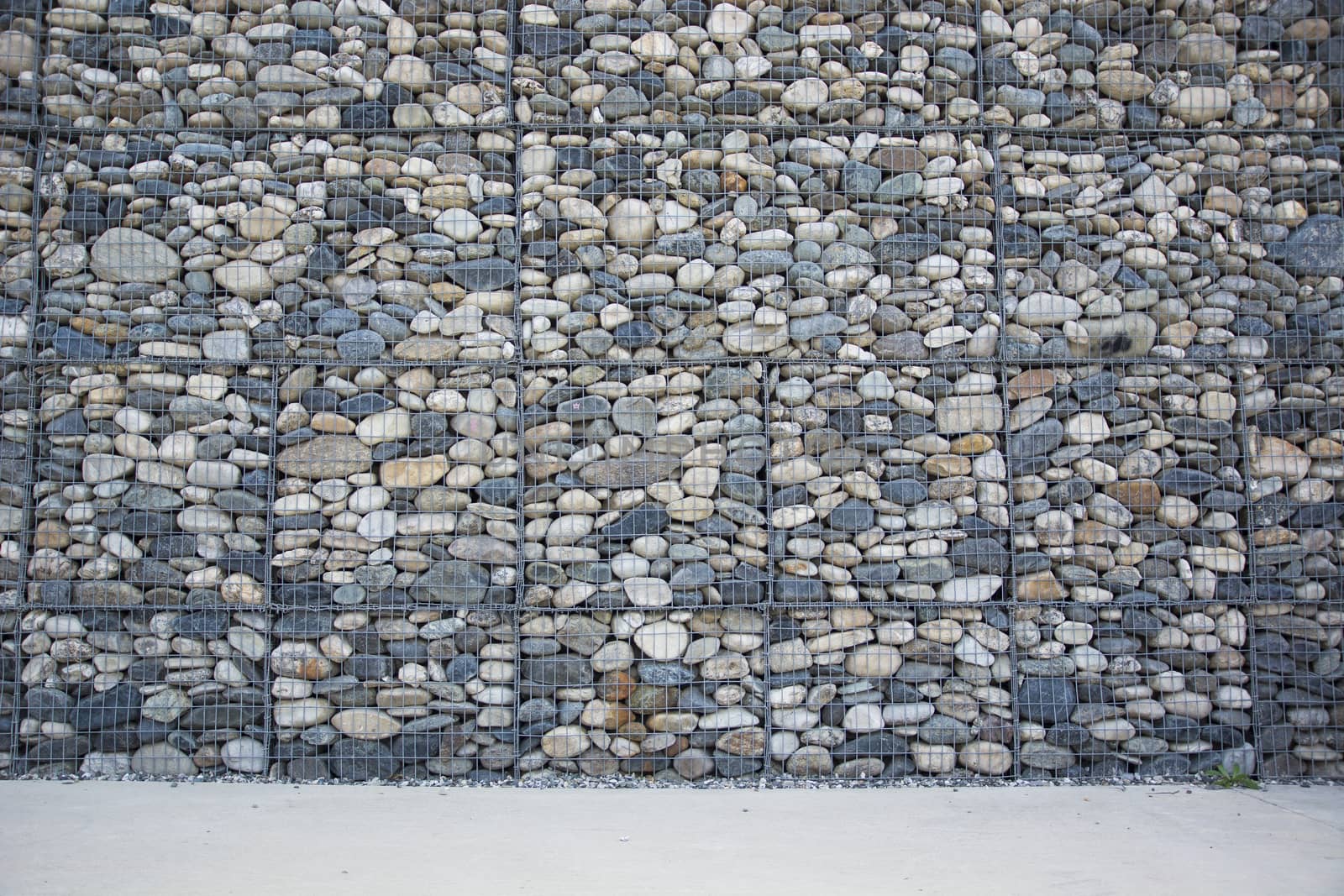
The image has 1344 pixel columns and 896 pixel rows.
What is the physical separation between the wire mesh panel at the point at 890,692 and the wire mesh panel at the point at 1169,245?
4.64ft

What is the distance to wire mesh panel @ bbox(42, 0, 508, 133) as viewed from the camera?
4691 millimetres

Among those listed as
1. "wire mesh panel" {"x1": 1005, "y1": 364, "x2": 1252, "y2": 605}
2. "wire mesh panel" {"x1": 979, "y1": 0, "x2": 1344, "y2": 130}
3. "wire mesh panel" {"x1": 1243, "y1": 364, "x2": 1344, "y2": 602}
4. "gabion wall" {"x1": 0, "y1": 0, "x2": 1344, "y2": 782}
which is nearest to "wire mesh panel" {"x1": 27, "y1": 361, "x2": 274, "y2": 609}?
"gabion wall" {"x1": 0, "y1": 0, "x2": 1344, "y2": 782}

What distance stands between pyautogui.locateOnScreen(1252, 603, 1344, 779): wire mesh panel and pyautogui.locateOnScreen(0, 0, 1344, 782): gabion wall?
0.02m

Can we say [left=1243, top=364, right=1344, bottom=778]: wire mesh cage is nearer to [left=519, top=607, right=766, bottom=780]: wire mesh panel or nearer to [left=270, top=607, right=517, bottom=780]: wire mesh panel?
[left=519, top=607, right=766, bottom=780]: wire mesh panel

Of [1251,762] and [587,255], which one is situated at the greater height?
[587,255]

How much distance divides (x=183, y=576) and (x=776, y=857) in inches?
116

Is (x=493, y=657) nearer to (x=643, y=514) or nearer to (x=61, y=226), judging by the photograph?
(x=643, y=514)

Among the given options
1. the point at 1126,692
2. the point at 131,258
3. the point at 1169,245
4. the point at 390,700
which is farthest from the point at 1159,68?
the point at 131,258

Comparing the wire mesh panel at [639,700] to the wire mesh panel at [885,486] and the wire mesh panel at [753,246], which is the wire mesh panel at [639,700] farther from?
the wire mesh panel at [753,246]

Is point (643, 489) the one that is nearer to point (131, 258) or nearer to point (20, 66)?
point (131, 258)

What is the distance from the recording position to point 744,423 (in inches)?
179

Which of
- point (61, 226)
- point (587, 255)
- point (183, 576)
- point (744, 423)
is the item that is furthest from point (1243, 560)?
point (61, 226)

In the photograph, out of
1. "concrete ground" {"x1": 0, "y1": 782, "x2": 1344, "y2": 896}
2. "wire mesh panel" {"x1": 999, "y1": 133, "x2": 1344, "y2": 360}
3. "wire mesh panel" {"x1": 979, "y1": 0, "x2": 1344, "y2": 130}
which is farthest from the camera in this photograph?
"wire mesh panel" {"x1": 979, "y1": 0, "x2": 1344, "y2": 130}

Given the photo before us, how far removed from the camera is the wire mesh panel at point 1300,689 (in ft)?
15.0
